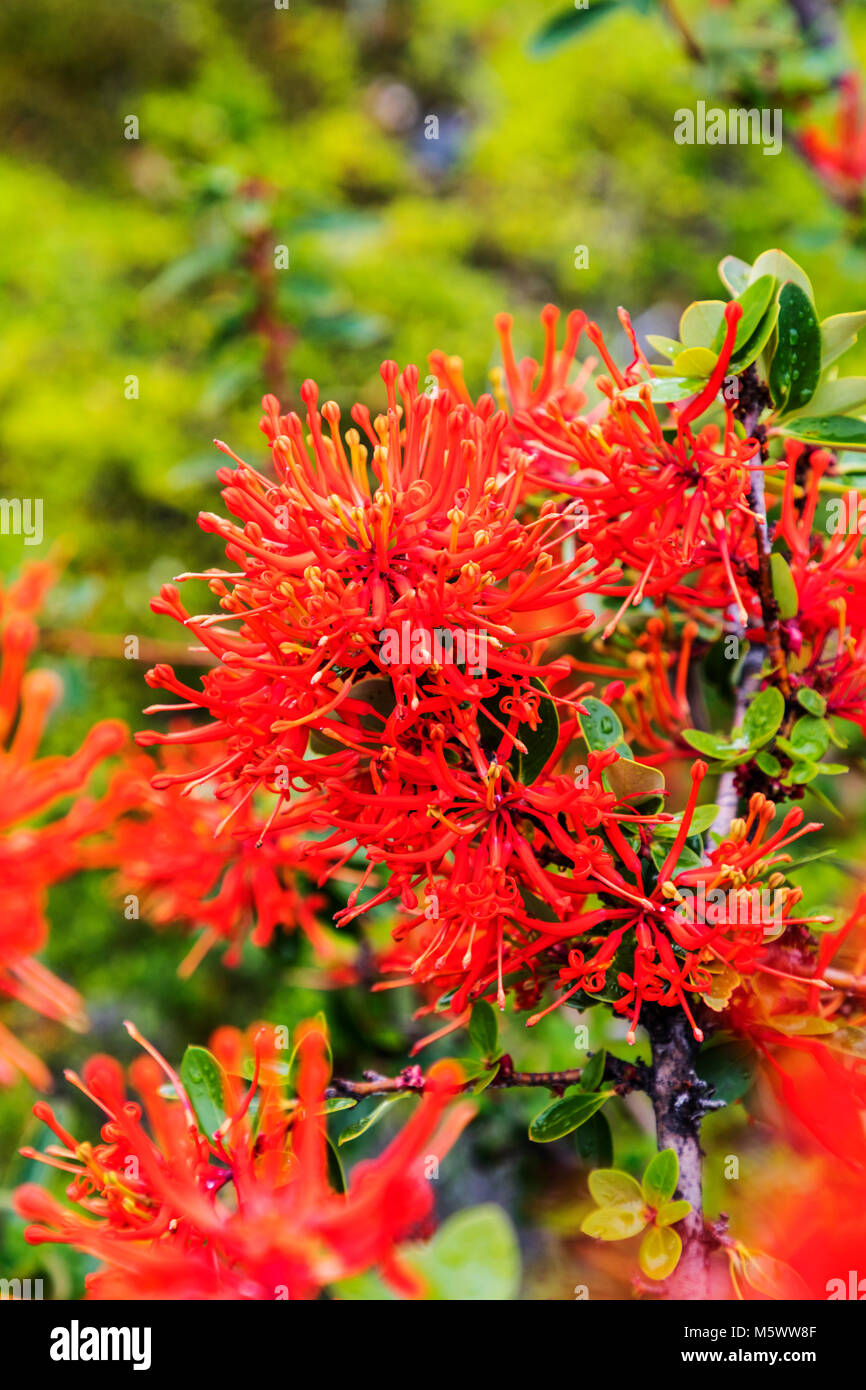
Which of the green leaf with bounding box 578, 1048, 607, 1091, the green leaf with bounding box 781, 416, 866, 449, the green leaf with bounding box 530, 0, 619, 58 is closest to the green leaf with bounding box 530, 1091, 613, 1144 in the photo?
the green leaf with bounding box 578, 1048, 607, 1091

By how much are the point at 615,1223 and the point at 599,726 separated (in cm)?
17

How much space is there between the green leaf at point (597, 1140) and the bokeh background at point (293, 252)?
244 millimetres

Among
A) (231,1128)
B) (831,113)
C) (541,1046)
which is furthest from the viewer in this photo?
(831,113)

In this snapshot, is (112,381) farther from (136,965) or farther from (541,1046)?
(541,1046)

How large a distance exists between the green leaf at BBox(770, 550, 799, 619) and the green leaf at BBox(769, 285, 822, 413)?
0.20 feet

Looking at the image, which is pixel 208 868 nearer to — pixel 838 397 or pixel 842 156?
pixel 838 397

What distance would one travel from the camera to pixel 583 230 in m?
1.38

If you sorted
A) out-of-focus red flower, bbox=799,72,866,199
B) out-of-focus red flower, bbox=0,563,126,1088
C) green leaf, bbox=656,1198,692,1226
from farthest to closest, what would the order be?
out-of-focus red flower, bbox=799,72,866,199, out-of-focus red flower, bbox=0,563,126,1088, green leaf, bbox=656,1198,692,1226

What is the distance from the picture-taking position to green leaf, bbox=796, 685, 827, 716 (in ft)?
1.39

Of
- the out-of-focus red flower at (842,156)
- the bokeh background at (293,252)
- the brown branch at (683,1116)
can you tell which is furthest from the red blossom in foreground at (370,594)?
the out-of-focus red flower at (842,156)

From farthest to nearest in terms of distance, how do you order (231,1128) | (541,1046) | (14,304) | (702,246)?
(702,246)
(14,304)
(541,1046)
(231,1128)

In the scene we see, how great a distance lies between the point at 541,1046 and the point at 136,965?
16.4 inches

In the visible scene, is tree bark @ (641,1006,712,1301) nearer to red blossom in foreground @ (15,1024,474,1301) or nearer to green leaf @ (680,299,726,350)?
red blossom in foreground @ (15,1024,474,1301)

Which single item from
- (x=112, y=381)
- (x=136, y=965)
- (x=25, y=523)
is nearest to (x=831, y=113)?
(x=112, y=381)
